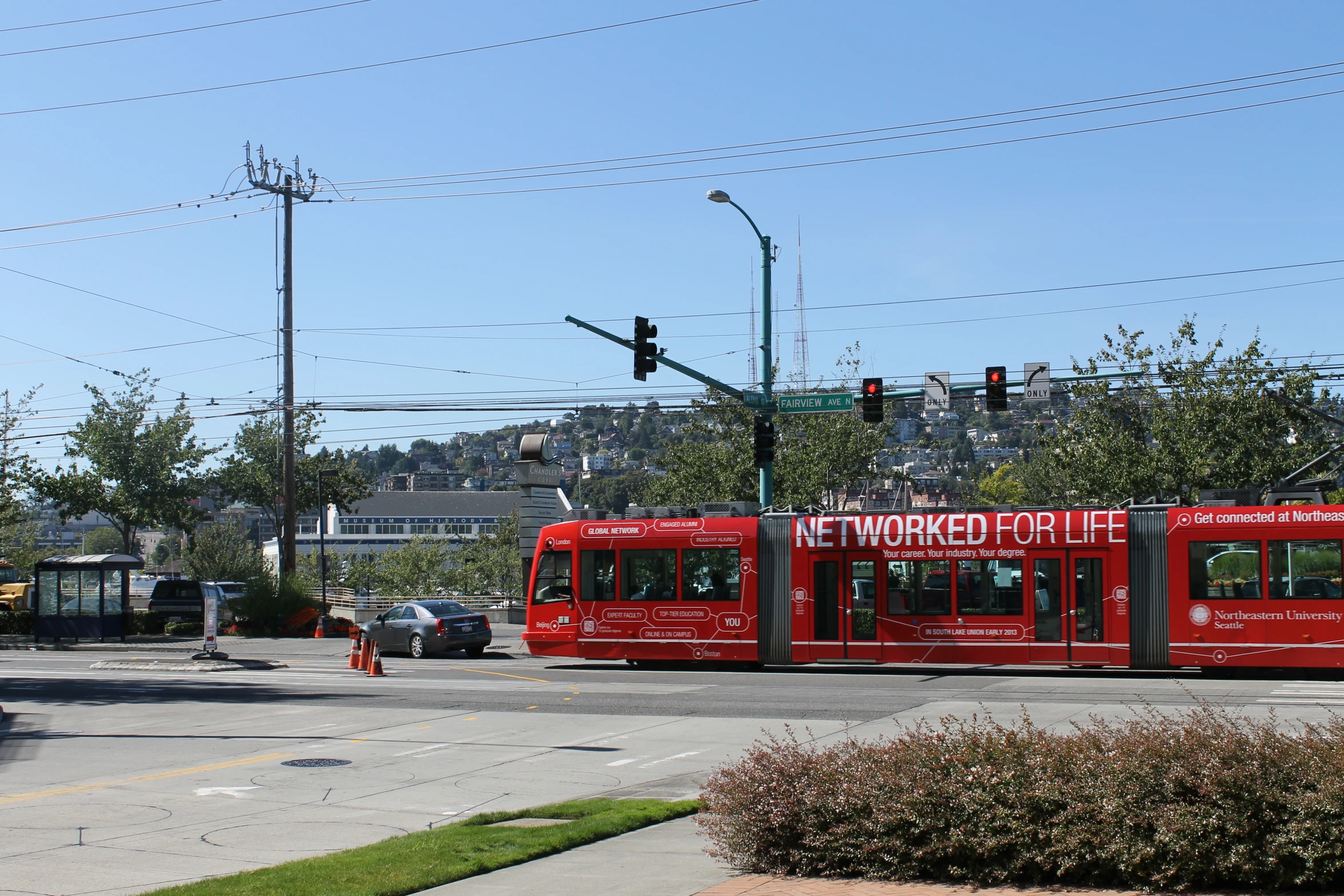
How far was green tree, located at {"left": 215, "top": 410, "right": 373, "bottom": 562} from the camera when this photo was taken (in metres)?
68.2

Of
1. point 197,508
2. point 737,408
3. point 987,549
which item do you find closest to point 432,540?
point 197,508

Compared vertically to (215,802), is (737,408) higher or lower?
higher

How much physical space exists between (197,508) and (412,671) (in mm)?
46577

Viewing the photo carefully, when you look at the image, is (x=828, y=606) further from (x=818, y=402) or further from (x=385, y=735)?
(x=385, y=735)

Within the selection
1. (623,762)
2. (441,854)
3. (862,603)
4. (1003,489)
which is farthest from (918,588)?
(1003,489)

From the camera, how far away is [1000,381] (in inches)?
Answer: 1081

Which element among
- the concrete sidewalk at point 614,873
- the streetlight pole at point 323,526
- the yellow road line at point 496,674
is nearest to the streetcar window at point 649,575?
the yellow road line at point 496,674

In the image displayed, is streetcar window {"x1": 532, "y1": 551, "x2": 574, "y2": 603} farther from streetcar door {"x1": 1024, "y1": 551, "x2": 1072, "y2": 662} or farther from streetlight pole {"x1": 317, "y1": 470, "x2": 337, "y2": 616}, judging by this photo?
streetlight pole {"x1": 317, "y1": 470, "x2": 337, "y2": 616}

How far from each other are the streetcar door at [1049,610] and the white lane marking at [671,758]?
10865mm

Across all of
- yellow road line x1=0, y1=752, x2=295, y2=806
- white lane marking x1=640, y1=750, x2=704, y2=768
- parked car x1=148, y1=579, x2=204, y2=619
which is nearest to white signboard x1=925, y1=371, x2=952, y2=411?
white lane marking x1=640, y1=750, x2=704, y2=768

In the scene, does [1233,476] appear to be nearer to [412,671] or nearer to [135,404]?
[412,671]

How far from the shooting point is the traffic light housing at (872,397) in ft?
94.4

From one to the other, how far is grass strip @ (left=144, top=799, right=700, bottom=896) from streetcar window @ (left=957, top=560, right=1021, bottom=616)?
46.3 ft

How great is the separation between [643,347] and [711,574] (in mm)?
4954
